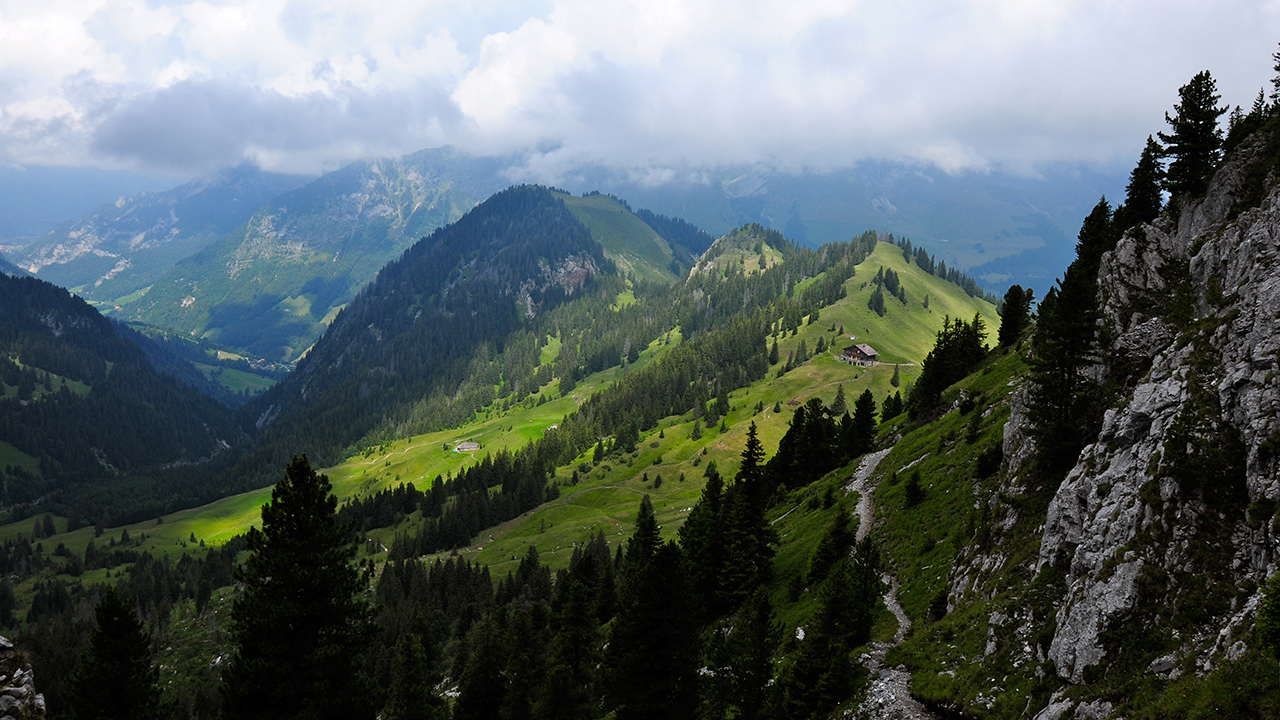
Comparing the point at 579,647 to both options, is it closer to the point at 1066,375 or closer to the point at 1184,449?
the point at 1066,375

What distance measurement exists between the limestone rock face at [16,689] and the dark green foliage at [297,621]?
8540mm

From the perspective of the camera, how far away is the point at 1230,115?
48312 millimetres

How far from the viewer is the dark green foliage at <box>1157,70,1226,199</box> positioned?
41500 millimetres

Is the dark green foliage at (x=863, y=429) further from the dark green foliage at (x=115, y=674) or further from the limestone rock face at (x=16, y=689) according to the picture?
the limestone rock face at (x=16, y=689)

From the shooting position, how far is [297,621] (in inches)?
1048

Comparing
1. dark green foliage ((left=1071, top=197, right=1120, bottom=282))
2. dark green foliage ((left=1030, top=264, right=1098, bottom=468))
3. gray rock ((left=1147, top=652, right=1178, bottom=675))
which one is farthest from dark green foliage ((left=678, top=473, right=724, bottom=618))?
gray rock ((left=1147, top=652, right=1178, bottom=675))

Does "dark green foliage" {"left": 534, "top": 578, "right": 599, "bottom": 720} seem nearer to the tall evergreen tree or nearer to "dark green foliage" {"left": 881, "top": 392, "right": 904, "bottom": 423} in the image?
the tall evergreen tree

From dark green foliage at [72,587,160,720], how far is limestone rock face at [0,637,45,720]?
6.17 ft

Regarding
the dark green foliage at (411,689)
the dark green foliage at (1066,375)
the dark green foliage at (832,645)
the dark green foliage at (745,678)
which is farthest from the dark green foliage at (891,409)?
the dark green foliage at (411,689)

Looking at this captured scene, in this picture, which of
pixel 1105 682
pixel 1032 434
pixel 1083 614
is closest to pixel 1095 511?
pixel 1083 614

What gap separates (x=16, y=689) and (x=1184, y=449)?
48.4m

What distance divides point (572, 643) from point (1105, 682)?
43.8 m

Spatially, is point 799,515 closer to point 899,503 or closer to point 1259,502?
point 899,503

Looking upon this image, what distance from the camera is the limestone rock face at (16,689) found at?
2648 centimetres
